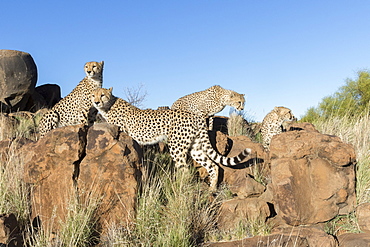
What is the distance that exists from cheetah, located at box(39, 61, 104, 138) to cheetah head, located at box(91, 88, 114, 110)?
1.60 ft

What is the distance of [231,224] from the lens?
15.6 feet

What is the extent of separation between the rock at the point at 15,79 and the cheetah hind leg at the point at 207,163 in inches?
421

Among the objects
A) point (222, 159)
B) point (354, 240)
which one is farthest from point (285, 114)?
point (354, 240)

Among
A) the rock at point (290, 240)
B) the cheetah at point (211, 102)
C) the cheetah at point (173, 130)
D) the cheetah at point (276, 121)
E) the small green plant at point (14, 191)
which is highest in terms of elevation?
the cheetah at point (211, 102)

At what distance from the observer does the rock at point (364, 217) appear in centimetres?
456

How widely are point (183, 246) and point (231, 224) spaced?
0.94 metres

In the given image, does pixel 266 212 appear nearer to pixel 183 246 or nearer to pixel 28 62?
pixel 183 246

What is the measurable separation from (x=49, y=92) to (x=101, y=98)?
12.9 m

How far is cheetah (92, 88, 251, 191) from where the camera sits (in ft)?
19.4

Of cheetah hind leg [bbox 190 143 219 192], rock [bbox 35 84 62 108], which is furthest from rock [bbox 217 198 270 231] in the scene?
rock [bbox 35 84 62 108]

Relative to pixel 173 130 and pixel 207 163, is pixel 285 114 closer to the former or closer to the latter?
pixel 207 163

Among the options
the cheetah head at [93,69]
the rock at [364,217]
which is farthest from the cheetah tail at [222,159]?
the cheetah head at [93,69]

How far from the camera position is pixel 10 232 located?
383cm

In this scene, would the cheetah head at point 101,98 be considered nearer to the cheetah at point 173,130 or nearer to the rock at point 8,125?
the cheetah at point 173,130
